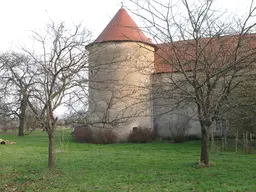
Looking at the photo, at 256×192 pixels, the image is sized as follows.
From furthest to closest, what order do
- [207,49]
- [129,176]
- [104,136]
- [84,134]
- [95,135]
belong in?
[84,134] < [95,135] < [104,136] < [207,49] < [129,176]

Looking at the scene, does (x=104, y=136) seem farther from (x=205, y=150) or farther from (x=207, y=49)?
(x=207, y=49)

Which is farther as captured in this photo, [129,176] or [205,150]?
[205,150]

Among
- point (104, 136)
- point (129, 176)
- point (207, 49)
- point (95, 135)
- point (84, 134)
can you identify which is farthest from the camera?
point (84, 134)

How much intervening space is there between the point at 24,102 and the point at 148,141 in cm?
1547

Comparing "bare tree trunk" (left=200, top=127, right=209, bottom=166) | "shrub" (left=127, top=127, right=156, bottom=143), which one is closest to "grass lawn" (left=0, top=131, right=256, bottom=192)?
"bare tree trunk" (left=200, top=127, right=209, bottom=166)

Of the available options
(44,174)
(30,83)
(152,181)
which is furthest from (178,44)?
(44,174)

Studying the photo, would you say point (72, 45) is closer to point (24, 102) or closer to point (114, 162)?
point (24, 102)

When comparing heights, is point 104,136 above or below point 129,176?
above

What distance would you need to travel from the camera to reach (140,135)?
25.3 meters

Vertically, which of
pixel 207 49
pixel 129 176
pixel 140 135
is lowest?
pixel 129 176

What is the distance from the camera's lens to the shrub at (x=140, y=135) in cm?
2527

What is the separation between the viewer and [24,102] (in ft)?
36.7

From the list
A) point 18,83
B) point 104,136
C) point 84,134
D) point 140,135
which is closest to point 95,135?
point 104,136

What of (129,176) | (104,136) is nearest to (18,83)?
(129,176)
